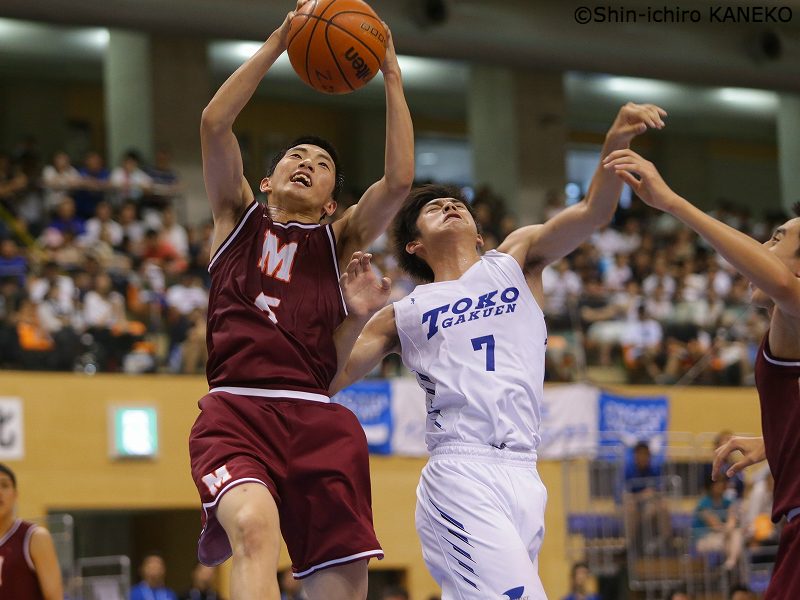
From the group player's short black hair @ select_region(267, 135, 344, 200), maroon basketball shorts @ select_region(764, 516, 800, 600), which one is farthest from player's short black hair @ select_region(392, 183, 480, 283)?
maroon basketball shorts @ select_region(764, 516, 800, 600)

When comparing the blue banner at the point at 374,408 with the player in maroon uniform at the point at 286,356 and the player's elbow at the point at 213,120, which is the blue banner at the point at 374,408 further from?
the player's elbow at the point at 213,120

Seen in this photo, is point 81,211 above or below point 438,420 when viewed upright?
above

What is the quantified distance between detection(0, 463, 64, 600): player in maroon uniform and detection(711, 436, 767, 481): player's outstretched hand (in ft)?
12.4

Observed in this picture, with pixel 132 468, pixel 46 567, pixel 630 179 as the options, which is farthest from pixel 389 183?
pixel 132 468

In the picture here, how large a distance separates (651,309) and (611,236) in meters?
3.64

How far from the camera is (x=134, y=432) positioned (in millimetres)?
16703

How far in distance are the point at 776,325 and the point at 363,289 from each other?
1.82 metres

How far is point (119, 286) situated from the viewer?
1612 centimetres

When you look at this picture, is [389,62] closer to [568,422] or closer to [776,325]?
[776,325]

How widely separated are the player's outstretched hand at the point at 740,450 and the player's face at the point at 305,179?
2122 millimetres

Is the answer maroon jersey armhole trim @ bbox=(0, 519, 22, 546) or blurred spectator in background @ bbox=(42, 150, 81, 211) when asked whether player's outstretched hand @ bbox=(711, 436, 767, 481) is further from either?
blurred spectator in background @ bbox=(42, 150, 81, 211)

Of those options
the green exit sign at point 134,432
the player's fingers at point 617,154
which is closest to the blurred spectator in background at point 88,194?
the green exit sign at point 134,432

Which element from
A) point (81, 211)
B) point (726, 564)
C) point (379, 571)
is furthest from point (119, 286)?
point (726, 564)

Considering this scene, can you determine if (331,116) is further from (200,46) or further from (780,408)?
(780,408)
